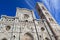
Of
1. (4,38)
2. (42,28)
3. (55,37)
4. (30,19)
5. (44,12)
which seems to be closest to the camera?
(4,38)

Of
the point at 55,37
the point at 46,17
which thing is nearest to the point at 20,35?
the point at 55,37

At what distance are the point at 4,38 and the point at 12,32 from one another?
236 cm

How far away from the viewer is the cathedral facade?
90.1ft

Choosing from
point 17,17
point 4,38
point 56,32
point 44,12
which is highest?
point 44,12

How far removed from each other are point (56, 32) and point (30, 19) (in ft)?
27.0

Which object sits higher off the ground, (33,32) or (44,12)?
(44,12)

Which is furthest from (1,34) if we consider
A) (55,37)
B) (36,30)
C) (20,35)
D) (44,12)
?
(44,12)

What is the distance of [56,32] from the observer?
29844mm

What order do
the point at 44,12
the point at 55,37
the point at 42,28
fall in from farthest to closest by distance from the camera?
the point at 44,12
the point at 42,28
the point at 55,37

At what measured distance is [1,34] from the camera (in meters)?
26.9

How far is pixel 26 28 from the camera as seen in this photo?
29547 mm

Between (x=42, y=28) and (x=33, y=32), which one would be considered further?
(x=42, y=28)

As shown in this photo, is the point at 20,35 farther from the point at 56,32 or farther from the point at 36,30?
the point at 56,32

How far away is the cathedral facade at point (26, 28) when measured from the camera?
27.5 m
